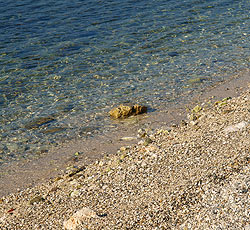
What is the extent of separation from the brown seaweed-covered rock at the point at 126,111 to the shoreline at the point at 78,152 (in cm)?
19

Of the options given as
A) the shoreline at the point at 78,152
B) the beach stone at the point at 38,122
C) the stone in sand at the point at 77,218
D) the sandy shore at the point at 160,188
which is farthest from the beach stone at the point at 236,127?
the beach stone at the point at 38,122

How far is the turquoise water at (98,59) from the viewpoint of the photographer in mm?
10844

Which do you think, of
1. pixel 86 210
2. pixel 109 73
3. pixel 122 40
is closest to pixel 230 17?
pixel 122 40

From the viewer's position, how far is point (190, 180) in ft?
20.1

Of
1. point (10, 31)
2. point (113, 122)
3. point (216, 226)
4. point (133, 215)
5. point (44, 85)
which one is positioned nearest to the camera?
point (216, 226)

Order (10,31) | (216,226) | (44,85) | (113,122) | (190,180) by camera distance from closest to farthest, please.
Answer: (216,226) < (190,180) < (113,122) < (44,85) < (10,31)

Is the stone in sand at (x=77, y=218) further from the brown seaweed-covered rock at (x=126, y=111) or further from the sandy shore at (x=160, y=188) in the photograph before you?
the brown seaweed-covered rock at (x=126, y=111)

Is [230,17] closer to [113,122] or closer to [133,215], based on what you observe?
[113,122]

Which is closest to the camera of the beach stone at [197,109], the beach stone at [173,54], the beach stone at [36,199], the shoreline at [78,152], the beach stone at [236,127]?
the beach stone at [36,199]

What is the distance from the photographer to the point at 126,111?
1059 centimetres

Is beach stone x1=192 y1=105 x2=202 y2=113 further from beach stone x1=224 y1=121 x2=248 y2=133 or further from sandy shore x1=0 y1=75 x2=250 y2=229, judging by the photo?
beach stone x1=224 y1=121 x2=248 y2=133

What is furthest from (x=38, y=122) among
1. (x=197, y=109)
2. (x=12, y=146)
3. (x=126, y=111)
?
(x=197, y=109)

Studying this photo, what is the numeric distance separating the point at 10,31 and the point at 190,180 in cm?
1452

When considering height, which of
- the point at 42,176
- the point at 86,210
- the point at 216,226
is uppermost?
the point at 216,226
